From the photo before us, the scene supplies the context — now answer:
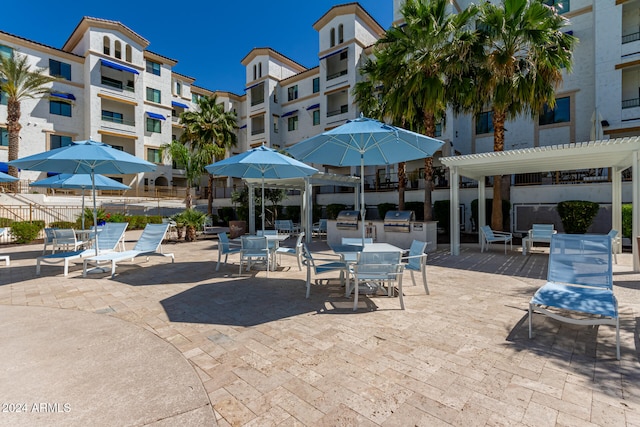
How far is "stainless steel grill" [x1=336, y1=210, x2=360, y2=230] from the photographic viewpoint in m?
12.5

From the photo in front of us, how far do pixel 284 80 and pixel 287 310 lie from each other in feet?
99.5

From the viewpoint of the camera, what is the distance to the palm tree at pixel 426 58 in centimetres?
1167

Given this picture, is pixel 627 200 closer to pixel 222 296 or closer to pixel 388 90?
pixel 388 90

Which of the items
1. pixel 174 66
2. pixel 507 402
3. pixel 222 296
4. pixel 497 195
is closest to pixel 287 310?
pixel 222 296

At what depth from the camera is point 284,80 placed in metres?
31.2

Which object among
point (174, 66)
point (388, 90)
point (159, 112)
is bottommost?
point (388, 90)

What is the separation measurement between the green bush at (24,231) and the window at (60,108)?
18696mm

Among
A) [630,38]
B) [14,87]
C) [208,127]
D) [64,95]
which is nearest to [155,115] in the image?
[64,95]

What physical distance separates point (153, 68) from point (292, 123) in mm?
16573

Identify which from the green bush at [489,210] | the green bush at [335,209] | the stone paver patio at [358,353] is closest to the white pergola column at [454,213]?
the stone paver patio at [358,353]

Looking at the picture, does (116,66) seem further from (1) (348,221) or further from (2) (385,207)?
(1) (348,221)

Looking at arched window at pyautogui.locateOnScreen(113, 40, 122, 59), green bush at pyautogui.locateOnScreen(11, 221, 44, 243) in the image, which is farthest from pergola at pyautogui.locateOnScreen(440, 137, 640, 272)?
arched window at pyautogui.locateOnScreen(113, 40, 122, 59)

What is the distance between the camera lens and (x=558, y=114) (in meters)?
18.5

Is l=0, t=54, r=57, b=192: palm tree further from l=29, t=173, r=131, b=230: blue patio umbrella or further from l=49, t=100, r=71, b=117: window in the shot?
l=29, t=173, r=131, b=230: blue patio umbrella
